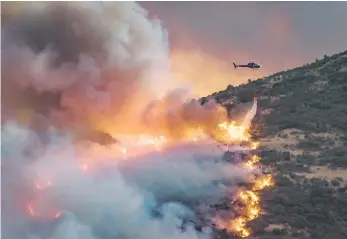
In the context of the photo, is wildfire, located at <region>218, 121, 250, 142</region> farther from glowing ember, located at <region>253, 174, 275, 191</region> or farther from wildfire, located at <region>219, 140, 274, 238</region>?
glowing ember, located at <region>253, 174, 275, 191</region>

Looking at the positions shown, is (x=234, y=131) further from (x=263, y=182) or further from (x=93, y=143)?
(x=93, y=143)

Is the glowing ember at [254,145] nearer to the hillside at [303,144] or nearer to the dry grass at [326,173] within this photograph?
the hillside at [303,144]

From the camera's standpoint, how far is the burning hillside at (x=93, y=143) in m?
31.3

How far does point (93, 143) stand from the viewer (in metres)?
42.3

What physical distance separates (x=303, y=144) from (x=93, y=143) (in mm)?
29017

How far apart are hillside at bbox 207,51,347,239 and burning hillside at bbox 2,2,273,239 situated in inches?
84.6

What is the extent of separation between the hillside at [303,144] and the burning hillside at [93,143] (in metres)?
2.15

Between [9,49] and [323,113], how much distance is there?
44.9 m

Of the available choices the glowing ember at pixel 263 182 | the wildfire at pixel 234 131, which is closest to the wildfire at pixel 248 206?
the glowing ember at pixel 263 182

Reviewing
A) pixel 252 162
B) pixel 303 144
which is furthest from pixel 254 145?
pixel 252 162

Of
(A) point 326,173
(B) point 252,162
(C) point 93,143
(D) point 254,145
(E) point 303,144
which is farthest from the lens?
(E) point 303,144

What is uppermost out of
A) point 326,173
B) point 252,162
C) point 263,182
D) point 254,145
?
point 254,145

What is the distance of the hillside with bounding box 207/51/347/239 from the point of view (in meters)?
39.2

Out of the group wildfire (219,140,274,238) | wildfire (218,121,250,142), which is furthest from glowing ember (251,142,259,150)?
wildfire (219,140,274,238)
